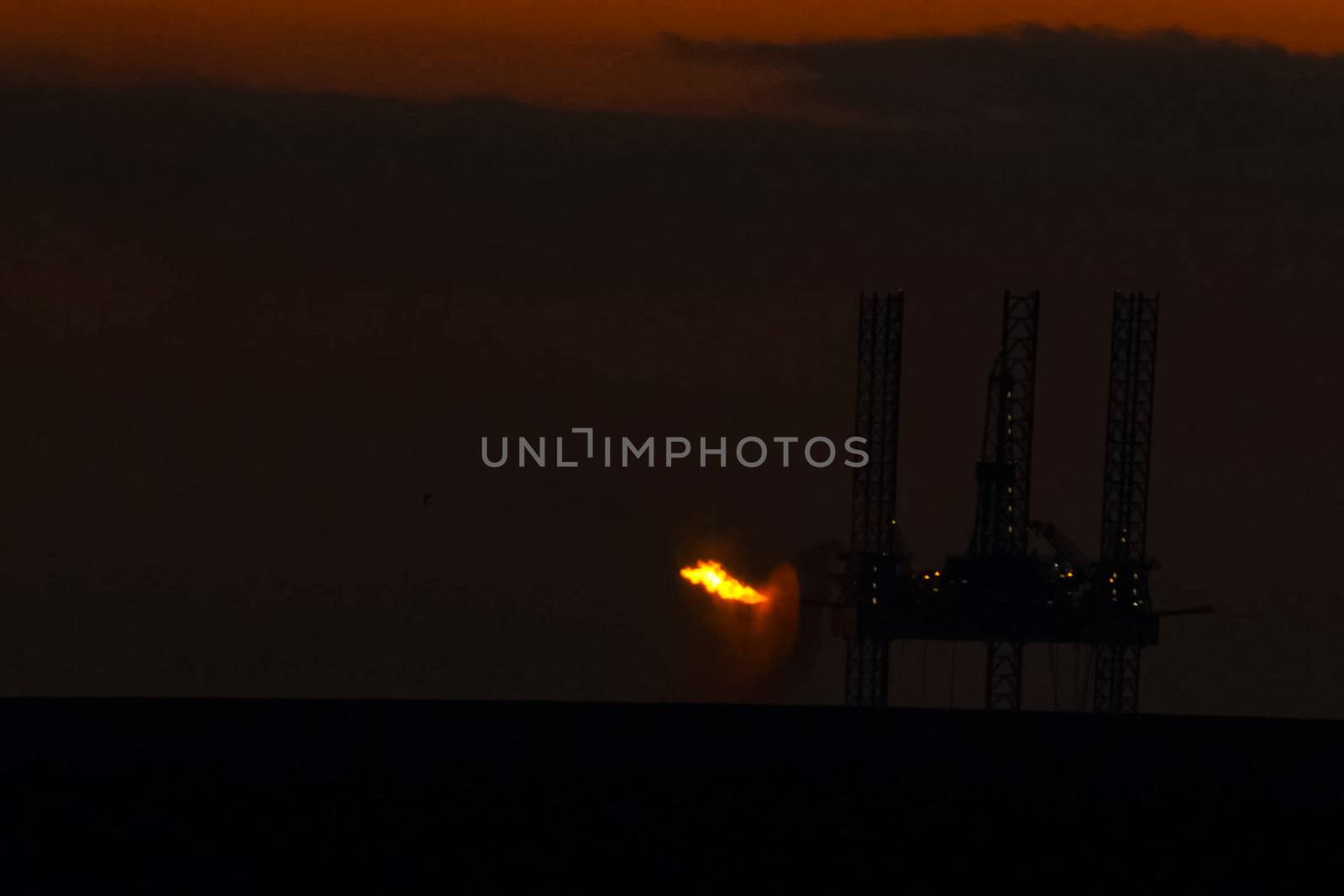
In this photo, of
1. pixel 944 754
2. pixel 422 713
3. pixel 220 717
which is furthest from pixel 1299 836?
pixel 220 717

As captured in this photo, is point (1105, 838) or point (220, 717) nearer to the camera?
point (1105, 838)

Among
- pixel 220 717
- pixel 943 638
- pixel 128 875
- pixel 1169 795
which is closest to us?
pixel 128 875

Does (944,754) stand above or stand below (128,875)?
above

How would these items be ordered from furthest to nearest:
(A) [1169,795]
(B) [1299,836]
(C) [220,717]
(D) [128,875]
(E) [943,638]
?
1. (E) [943,638]
2. (C) [220,717]
3. (A) [1169,795]
4. (B) [1299,836]
5. (D) [128,875]

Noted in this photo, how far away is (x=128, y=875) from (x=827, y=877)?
257 inches

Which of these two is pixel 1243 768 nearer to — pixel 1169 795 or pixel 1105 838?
pixel 1169 795

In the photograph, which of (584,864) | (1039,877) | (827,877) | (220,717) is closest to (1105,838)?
(1039,877)

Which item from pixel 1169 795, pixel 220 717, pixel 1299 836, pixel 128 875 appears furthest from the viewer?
pixel 220 717

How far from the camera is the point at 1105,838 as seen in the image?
24828mm

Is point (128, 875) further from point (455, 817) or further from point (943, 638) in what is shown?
point (943, 638)

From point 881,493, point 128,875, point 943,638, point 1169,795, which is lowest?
point 128,875

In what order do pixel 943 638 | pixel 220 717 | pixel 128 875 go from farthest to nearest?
pixel 943 638, pixel 220 717, pixel 128 875

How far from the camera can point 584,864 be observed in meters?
23.4

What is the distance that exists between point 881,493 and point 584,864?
59.8 metres
